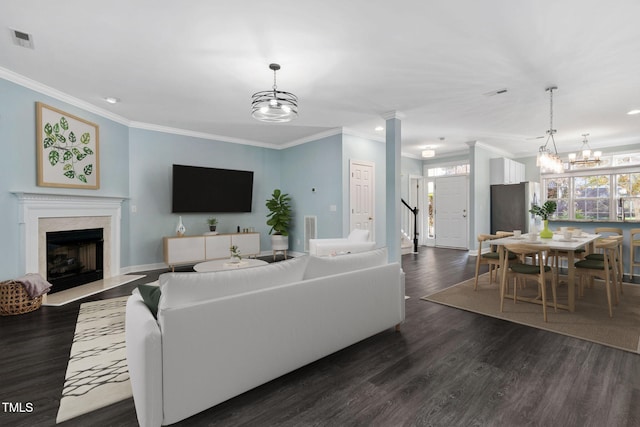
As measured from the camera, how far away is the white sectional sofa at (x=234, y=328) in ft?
5.11

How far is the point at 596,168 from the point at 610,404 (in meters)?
7.69

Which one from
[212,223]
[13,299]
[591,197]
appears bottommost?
[13,299]

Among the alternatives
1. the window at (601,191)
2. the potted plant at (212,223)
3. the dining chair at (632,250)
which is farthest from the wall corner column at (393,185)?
the window at (601,191)

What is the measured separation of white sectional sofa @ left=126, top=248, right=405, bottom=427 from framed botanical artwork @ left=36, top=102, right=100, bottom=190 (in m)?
3.20

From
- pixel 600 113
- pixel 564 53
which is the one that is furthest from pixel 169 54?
pixel 600 113

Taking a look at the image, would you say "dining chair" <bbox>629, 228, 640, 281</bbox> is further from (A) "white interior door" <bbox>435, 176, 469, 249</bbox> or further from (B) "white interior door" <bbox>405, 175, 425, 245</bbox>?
(B) "white interior door" <bbox>405, 175, 425, 245</bbox>

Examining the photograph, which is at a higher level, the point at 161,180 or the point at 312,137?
the point at 312,137

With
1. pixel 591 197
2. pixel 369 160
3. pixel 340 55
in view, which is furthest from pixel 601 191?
pixel 340 55

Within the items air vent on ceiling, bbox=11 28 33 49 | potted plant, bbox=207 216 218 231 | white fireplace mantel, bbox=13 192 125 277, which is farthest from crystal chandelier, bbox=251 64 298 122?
potted plant, bbox=207 216 218 231

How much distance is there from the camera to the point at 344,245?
513cm

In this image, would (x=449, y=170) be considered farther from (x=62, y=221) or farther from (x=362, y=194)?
(x=62, y=221)

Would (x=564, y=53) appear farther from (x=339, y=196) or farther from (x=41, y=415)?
(x=41, y=415)

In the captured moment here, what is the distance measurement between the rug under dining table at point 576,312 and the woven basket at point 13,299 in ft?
15.0

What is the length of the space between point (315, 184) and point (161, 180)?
3.02 meters
